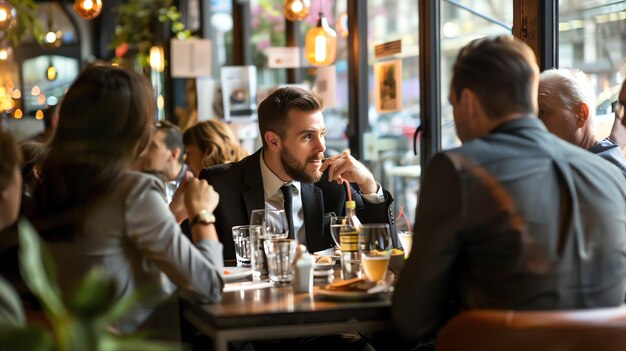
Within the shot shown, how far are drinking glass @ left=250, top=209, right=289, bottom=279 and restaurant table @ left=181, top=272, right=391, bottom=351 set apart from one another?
54 centimetres

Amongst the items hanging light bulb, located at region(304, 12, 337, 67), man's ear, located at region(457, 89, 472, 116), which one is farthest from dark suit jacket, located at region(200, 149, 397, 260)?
hanging light bulb, located at region(304, 12, 337, 67)

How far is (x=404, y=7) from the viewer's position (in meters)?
6.89

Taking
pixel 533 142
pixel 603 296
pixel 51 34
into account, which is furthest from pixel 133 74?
pixel 51 34

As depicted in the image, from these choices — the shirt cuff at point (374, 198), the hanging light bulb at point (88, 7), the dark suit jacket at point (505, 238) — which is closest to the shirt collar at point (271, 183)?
the shirt cuff at point (374, 198)

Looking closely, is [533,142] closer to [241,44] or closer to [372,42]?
[372,42]

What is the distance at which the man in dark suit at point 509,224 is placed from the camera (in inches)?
90.9

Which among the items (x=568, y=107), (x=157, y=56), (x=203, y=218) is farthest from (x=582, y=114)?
(x=157, y=56)

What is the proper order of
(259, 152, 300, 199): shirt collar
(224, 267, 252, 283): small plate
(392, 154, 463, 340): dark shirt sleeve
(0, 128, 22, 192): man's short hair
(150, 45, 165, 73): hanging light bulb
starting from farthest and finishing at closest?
(150, 45, 165, 73): hanging light bulb
(259, 152, 300, 199): shirt collar
(224, 267, 252, 283): small plate
(392, 154, 463, 340): dark shirt sleeve
(0, 128, 22, 192): man's short hair

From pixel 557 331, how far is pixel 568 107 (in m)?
1.87

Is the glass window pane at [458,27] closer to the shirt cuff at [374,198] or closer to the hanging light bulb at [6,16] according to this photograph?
the shirt cuff at [374,198]

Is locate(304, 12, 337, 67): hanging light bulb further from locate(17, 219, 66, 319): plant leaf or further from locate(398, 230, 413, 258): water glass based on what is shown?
locate(17, 219, 66, 319): plant leaf

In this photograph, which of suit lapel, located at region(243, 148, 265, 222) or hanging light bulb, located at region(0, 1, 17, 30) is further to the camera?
hanging light bulb, located at region(0, 1, 17, 30)

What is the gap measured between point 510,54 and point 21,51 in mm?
15120

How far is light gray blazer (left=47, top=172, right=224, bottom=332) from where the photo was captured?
249 centimetres
